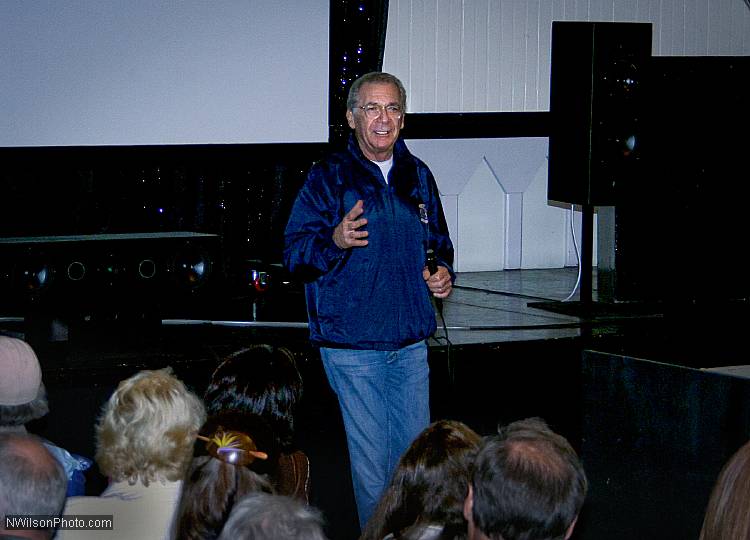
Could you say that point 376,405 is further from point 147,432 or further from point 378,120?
point 147,432

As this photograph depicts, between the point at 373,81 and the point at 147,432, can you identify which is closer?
the point at 147,432

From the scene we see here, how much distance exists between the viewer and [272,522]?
1539 mm

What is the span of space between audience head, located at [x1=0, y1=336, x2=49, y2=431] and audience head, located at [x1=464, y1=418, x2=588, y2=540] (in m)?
1.01

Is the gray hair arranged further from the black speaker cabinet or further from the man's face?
the black speaker cabinet

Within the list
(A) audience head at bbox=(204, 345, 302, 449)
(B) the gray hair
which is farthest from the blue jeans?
(B) the gray hair

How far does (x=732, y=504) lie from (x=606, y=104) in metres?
4.05

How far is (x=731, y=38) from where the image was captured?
24.2ft

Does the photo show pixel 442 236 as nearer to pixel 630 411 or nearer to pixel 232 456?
pixel 630 411

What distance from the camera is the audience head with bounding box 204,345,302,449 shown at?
2.57m

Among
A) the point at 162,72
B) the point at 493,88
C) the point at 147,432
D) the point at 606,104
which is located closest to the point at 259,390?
the point at 147,432

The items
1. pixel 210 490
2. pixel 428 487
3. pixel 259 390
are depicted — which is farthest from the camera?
pixel 259 390

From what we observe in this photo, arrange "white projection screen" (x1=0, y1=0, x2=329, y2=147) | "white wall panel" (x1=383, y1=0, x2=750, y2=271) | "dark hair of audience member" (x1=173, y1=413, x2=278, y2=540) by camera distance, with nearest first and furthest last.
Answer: "dark hair of audience member" (x1=173, y1=413, x2=278, y2=540) → "white projection screen" (x1=0, y1=0, x2=329, y2=147) → "white wall panel" (x1=383, y1=0, x2=750, y2=271)

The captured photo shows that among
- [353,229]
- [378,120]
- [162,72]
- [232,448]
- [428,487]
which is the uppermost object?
[162,72]

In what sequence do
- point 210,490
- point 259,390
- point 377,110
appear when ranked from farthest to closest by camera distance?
point 377,110 < point 259,390 < point 210,490
